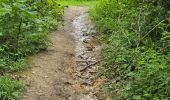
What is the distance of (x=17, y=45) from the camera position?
8766 millimetres

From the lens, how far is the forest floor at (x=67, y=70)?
7297mm

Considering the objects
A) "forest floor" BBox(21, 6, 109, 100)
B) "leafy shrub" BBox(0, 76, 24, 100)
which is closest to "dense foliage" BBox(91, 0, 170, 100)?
"forest floor" BBox(21, 6, 109, 100)

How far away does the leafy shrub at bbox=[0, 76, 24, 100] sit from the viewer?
6480 mm

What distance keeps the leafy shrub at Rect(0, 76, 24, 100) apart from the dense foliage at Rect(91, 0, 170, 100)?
1.91 meters

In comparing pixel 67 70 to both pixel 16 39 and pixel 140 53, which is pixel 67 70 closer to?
pixel 16 39

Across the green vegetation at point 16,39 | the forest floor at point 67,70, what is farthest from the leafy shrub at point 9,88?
the forest floor at point 67,70

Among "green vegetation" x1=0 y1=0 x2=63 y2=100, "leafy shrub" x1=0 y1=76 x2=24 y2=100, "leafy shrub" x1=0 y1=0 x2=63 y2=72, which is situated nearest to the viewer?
"leafy shrub" x1=0 y1=76 x2=24 y2=100

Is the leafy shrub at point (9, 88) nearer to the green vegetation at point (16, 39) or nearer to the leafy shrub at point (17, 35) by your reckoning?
the green vegetation at point (16, 39)

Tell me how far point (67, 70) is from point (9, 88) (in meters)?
2.22

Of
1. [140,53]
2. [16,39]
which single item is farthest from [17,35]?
[140,53]

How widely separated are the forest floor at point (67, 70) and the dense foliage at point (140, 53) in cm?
38

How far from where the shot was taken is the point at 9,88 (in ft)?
22.1

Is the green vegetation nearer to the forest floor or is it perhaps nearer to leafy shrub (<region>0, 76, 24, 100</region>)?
leafy shrub (<region>0, 76, 24, 100</region>)

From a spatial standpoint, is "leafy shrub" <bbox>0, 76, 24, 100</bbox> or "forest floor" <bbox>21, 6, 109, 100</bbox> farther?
"forest floor" <bbox>21, 6, 109, 100</bbox>
